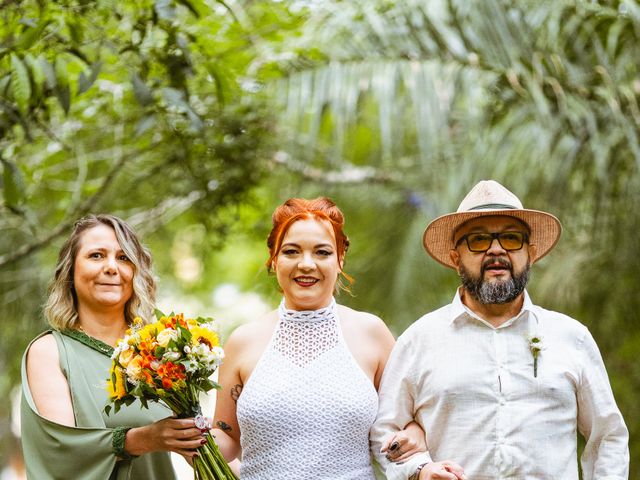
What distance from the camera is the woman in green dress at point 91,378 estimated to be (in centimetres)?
363

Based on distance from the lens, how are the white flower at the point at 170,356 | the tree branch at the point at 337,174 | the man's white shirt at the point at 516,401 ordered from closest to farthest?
1. the white flower at the point at 170,356
2. the man's white shirt at the point at 516,401
3. the tree branch at the point at 337,174

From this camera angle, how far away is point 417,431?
3715mm

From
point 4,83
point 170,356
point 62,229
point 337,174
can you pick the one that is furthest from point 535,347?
point 62,229

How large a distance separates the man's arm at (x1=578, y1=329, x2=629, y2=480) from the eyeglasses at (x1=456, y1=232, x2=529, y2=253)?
1.58ft

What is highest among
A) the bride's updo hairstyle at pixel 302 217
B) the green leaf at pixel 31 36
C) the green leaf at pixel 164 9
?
the green leaf at pixel 164 9

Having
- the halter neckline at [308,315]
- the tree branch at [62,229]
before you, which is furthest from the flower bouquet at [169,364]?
the tree branch at [62,229]

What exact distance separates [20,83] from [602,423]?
253cm

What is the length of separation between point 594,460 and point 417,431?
666 millimetres

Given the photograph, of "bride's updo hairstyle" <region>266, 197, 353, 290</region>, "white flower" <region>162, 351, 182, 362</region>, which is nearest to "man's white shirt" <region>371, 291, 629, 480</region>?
"bride's updo hairstyle" <region>266, 197, 353, 290</region>

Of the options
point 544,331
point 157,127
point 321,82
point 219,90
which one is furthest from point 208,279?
point 544,331

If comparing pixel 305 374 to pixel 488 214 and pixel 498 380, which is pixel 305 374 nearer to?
pixel 498 380

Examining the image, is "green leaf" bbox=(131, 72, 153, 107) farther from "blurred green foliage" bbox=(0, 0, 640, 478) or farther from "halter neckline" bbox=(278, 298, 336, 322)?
"halter neckline" bbox=(278, 298, 336, 322)

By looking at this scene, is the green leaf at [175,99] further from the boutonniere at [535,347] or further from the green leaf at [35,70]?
the boutonniere at [535,347]

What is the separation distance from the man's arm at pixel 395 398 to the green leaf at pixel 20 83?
1722 mm
